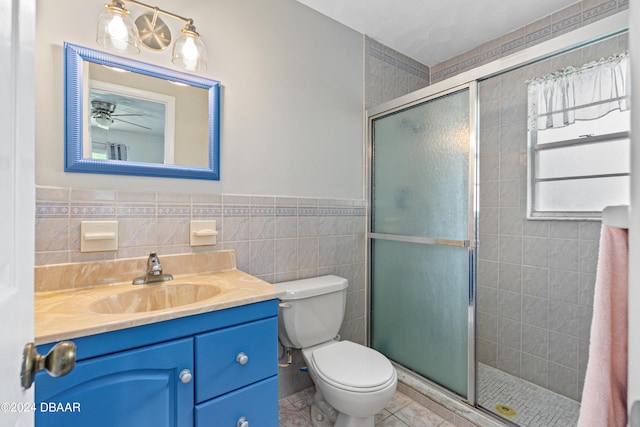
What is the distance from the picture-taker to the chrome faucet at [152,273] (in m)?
1.31

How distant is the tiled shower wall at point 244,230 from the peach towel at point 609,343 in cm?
146

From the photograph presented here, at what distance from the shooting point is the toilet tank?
158 cm

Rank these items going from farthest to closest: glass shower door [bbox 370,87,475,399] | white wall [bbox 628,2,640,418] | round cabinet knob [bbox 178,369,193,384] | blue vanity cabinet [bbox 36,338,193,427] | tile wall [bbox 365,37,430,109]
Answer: tile wall [bbox 365,37,430,109] < glass shower door [bbox 370,87,475,399] < round cabinet knob [bbox 178,369,193,384] < blue vanity cabinet [bbox 36,338,193,427] < white wall [bbox 628,2,640,418]

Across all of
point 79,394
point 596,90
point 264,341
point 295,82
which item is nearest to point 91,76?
point 295,82

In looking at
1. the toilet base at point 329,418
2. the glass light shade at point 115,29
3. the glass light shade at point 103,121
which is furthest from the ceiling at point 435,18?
the toilet base at point 329,418

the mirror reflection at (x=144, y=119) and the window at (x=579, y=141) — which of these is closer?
the mirror reflection at (x=144, y=119)

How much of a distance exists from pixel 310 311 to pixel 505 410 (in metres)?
1.26

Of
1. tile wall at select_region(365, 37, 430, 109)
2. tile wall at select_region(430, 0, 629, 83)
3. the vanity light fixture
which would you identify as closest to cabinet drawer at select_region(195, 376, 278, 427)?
the vanity light fixture

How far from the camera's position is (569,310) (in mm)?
1856

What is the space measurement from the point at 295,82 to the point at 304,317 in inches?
53.3

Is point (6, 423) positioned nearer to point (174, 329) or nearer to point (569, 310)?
point (174, 329)

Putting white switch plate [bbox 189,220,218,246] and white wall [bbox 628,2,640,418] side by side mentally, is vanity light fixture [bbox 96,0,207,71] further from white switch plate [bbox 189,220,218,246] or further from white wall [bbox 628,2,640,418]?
white wall [bbox 628,2,640,418]

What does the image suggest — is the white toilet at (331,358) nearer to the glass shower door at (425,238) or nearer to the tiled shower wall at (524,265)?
the glass shower door at (425,238)

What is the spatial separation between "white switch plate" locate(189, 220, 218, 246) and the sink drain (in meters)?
1.82
